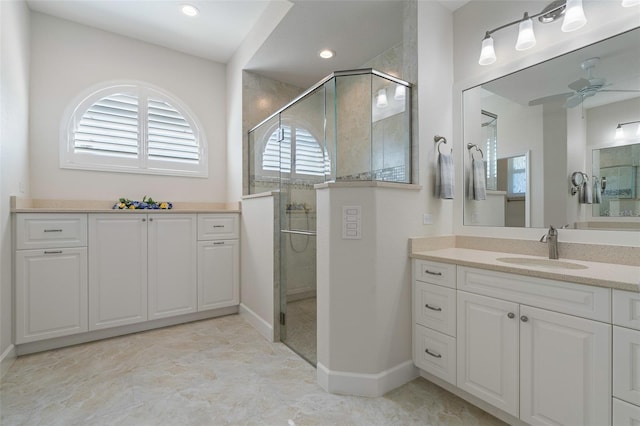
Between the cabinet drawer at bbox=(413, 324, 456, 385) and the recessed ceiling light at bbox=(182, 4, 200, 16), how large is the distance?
3222 mm

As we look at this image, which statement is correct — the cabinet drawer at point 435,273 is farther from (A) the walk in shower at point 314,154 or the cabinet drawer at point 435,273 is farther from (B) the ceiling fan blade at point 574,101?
(B) the ceiling fan blade at point 574,101

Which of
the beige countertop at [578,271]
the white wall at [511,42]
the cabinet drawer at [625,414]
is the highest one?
the white wall at [511,42]

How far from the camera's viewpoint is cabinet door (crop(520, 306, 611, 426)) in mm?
1206

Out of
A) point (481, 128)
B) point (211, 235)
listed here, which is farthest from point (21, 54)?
point (481, 128)

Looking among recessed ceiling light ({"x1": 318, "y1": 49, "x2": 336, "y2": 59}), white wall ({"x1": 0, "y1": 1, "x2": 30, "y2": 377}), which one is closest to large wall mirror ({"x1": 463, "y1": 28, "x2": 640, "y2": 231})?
recessed ceiling light ({"x1": 318, "y1": 49, "x2": 336, "y2": 59})

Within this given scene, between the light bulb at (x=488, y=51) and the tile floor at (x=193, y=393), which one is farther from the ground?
the light bulb at (x=488, y=51)

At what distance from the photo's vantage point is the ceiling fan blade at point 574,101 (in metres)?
1.76

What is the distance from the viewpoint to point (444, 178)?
212 cm

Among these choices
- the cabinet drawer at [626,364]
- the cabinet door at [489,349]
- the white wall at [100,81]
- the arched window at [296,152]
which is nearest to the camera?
the cabinet drawer at [626,364]

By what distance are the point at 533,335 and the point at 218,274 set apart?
2761mm

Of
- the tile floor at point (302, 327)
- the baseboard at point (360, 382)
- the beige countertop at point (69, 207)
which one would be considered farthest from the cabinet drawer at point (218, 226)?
the baseboard at point (360, 382)

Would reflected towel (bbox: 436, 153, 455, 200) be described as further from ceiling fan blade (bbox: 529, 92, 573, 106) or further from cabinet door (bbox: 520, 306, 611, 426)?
cabinet door (bbox: 520, 306, 611, 426)

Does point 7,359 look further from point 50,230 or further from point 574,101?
point 574,101

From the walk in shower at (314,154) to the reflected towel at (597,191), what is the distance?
1.04 m
